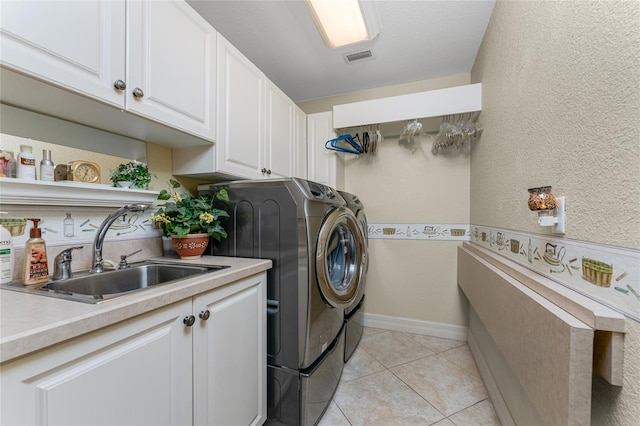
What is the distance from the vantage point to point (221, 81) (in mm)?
1461

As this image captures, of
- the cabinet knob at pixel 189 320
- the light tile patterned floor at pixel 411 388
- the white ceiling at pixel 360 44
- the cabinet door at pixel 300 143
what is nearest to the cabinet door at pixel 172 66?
the white ceiling at pixel 360 44

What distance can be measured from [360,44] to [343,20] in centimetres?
45

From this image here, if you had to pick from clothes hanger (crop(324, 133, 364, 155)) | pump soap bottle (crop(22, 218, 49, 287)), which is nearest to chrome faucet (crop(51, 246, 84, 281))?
pump soap bottle (crop(22, 218, 49, 287))

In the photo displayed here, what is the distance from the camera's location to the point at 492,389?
5.16 feet

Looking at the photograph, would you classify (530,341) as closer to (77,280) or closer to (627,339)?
(627,339)

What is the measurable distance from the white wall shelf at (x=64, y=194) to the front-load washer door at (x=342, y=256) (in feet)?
3.23

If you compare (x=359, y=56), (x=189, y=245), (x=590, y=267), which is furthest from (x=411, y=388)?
(x=359, y=56)

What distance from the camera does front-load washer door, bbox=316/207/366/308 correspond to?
141 cm

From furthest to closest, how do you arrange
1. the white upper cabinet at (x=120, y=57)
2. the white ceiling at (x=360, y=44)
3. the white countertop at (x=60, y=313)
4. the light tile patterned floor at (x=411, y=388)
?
1. the white ceiling at (x=360, y=44)
2. the light tile patterned floor at (x=411, y=388)
3. the white upper cabinet at (x=120, y=57)
4. the white countertop at (x=60, y=313)

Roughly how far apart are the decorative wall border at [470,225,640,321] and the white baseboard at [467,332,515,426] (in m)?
0.86

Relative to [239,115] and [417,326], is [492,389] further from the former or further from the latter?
[239,115]

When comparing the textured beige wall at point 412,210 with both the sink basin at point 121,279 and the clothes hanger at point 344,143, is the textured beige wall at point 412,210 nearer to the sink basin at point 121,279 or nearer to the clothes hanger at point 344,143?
the clothes hanger at point 344,143

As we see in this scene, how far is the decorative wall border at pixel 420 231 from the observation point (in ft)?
7.86

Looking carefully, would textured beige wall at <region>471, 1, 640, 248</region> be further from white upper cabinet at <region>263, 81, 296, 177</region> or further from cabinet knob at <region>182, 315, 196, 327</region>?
white upper cabinet at <region>263, 81, 296, 177</region>
